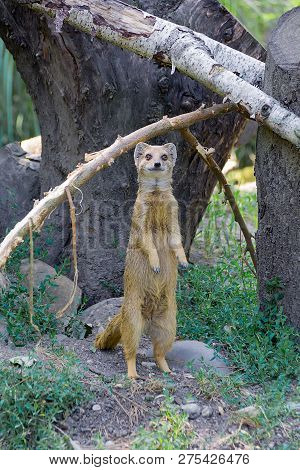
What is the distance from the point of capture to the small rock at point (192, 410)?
3.85m

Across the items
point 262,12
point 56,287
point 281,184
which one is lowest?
point 56,287

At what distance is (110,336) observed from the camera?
4.56m

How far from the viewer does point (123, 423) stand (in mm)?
3777

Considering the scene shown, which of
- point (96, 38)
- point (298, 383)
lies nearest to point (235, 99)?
point (96, 38)

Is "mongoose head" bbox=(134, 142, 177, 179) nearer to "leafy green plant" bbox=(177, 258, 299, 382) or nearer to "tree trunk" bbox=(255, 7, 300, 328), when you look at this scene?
"tree trunk" bbox=(255, 7, 300, 328)

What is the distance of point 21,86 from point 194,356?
6.45 metres

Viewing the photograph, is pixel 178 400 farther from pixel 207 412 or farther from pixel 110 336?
pixel 110 336

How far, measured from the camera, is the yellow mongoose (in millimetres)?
4355

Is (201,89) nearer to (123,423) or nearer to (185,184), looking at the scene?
(185,184)

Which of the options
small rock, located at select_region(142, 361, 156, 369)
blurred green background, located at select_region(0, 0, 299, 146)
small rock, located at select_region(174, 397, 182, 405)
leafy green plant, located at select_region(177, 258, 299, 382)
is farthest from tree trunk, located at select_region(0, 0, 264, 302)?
blurred green background, located at select_region(0, 0, 299, 146)

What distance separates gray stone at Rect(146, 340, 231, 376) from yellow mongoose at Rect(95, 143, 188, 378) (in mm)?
133

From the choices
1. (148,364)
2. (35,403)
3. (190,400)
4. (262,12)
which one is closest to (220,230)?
(148,364)

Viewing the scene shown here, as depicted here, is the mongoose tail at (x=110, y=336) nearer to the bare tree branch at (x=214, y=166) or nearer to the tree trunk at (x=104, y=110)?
the tree trunk at (x=104, y=110)

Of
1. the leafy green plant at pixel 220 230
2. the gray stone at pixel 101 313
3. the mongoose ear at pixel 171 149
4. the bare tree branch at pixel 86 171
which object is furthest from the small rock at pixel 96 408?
the leafy green plant at pixel 220 230
